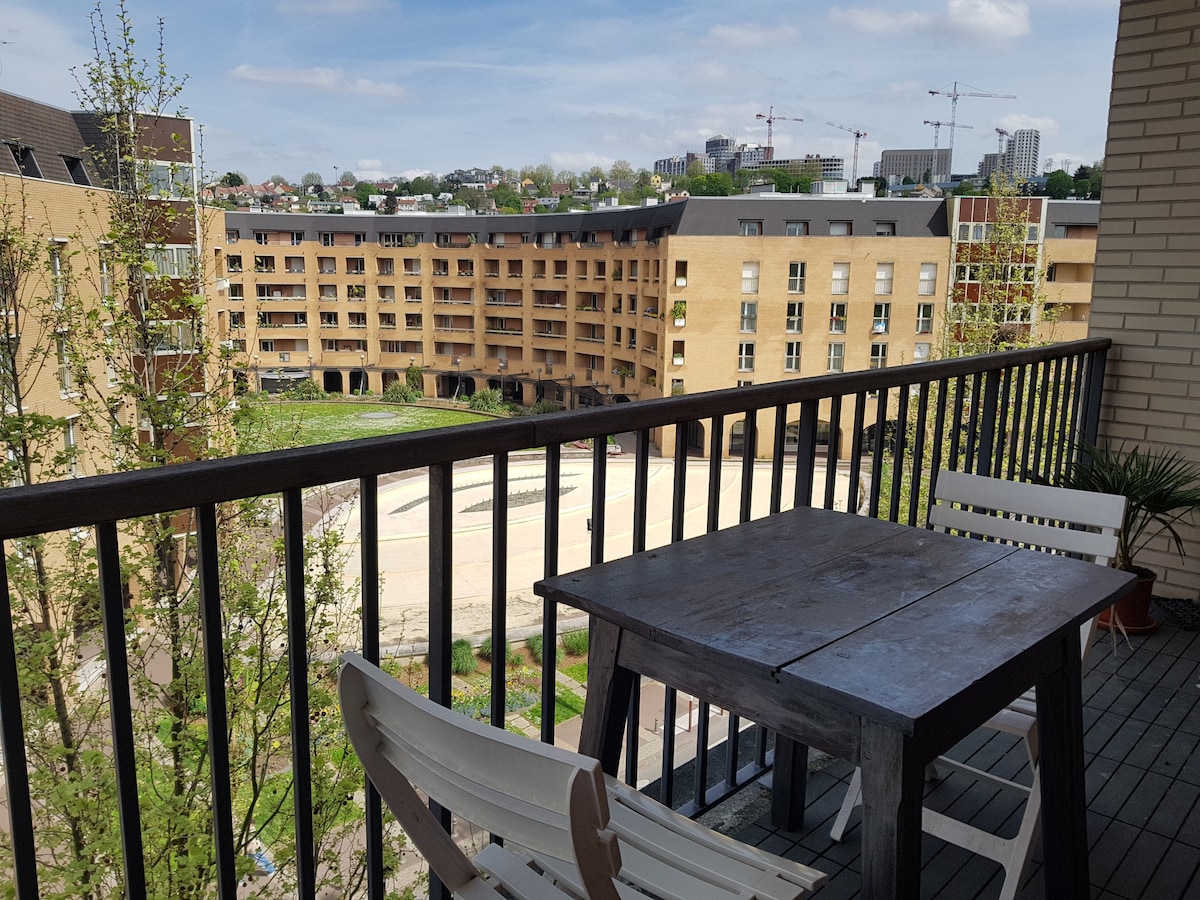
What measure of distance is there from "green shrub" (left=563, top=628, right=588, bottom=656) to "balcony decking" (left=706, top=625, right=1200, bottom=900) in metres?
15.6

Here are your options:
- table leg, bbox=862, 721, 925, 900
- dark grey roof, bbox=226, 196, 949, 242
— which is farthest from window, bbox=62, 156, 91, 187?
table leg, bbox=862, 721, 925, 900

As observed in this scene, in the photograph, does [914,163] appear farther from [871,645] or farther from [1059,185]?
[871,645]

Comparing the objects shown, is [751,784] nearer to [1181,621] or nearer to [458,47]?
[1181,621]

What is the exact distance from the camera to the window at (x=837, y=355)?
38281 mm

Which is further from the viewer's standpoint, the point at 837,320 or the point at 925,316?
the point at 837,320

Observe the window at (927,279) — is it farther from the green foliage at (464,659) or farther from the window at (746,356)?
the green foliage at (464,659)

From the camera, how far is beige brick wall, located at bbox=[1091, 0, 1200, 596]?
398cm

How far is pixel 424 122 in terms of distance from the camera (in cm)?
10062

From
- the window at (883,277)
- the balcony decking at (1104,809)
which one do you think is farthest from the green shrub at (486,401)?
the balcony decking at (1104,809)

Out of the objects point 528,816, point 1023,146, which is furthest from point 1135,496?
point 1023,146

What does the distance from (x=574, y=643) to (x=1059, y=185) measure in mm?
27723

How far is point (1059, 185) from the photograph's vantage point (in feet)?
116

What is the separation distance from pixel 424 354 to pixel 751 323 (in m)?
22.0

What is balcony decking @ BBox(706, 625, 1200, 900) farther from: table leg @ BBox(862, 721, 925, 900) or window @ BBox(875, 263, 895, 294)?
window @ BBox(875, 263, 895, 294)
